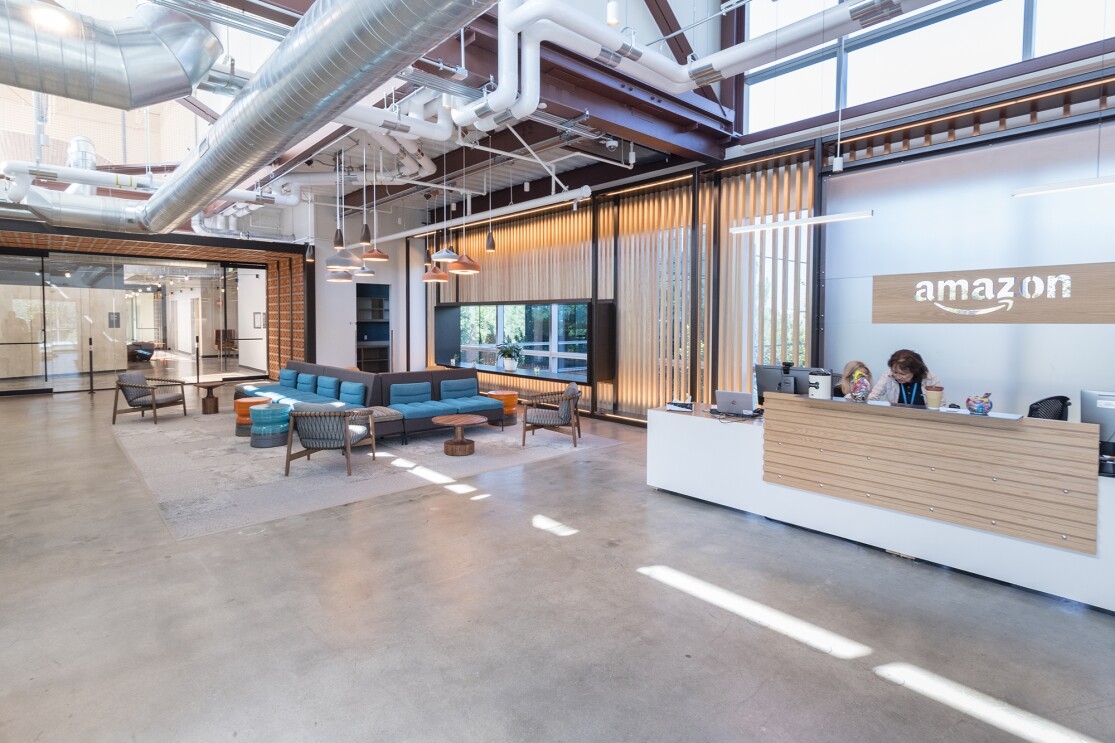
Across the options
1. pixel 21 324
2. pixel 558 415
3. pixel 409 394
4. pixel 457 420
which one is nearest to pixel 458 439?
pixel 457 420

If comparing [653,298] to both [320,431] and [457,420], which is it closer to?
[457,420]

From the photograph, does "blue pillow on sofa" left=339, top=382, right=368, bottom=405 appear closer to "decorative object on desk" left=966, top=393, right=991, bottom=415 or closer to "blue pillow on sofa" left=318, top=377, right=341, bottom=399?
"blue pillow on sofa" left=318, top=377, right=341, bottom=399

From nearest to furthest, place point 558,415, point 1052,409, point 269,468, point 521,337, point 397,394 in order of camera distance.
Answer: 1. point 1052,409
2. point 269,468
3. point 558,415
4. point 397,394
5. point 521,337

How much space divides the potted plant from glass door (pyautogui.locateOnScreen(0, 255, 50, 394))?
10.2 meters

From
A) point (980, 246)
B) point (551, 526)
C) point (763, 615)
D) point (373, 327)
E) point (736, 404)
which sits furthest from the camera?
point (373, 327)

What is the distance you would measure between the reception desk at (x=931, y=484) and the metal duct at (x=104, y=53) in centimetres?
481

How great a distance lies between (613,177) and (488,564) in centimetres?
717

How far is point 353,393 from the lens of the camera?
8031mm

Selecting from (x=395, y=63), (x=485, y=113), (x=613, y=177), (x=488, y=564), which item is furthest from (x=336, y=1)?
(x=613, y=177)

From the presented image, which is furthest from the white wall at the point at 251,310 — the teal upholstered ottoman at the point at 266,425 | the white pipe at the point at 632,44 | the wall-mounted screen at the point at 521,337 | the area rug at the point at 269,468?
the white pipe at the point at 632,44

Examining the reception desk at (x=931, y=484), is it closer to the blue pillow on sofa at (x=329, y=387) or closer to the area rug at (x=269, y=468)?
the area rug at (x=269, y=468)

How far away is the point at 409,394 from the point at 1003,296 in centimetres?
687

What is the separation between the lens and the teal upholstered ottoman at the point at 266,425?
7.29 meters

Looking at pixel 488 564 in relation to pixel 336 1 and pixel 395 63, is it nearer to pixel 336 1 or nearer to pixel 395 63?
pixel 395 63
